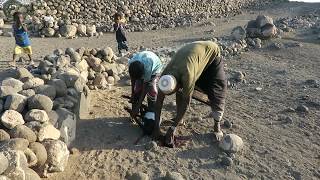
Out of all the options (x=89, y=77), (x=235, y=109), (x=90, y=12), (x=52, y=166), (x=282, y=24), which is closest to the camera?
(x=52, y=166)

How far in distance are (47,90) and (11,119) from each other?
2.71 feet

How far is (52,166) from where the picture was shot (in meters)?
4.57

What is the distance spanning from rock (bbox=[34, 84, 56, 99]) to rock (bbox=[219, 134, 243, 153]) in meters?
2.05

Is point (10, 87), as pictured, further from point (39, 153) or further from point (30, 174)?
point (30, 174)

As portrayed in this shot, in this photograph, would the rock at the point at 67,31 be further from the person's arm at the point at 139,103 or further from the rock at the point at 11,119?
the rock at the point at 11,119

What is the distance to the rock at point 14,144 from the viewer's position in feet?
13.9

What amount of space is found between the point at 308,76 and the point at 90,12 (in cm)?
1044

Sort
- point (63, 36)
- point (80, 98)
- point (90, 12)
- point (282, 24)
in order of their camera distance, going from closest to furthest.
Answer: point (80, 98) → point (282, 24) → point (63, 36) → point (90, 12)

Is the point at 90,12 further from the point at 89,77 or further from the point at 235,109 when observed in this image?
the point at 235,109

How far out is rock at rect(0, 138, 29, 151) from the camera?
13.9 ft

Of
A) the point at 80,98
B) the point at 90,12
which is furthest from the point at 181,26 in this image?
the point at 80,98

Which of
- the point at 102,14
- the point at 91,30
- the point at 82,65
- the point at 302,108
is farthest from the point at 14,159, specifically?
the point at 102,14

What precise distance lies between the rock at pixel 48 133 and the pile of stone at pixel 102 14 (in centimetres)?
985

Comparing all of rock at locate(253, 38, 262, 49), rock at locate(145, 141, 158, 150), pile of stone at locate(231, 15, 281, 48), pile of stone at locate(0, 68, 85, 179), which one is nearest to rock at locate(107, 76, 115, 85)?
pile of stone at locate(0, 68, 85, 179)
